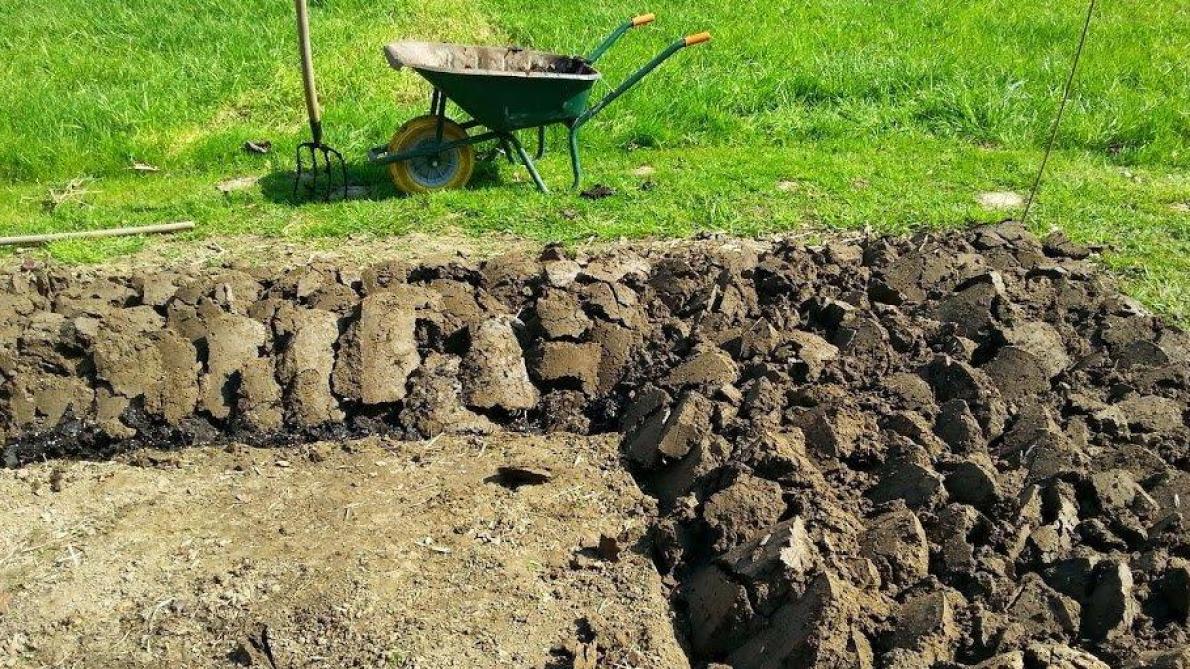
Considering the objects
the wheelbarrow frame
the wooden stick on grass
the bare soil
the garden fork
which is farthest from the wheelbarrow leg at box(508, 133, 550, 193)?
the bare soil

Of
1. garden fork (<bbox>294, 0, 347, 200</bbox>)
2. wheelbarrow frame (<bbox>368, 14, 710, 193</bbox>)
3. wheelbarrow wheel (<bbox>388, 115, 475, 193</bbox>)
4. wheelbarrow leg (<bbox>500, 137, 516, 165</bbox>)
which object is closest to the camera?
garden fork (<bbox>294, 0, 347, 200</bbox>)

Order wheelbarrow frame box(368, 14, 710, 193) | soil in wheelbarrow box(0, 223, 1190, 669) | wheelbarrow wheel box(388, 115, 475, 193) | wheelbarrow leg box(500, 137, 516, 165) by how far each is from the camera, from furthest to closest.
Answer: wheelbarrow leg box(500, 137, 516, 165)
wheelbarrow wheel box(388, 115, 475, 193)
wheelbarrow frame box(368, 14, 710, 193)
soil in wheelbarrow box(0, 223, 1190, 669)

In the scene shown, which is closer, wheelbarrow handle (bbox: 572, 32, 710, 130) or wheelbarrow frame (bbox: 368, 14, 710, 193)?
wheelbarrow handle (bbox: 572, 32, 710, 130)

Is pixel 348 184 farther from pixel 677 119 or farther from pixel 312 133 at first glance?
pixel 677 119

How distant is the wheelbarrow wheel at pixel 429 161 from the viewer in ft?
23.6

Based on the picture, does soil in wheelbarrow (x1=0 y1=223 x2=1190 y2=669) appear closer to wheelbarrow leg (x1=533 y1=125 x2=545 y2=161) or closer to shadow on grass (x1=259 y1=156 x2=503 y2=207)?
shadow on grass (x1=259 y1=156 x2=503 y2=207)

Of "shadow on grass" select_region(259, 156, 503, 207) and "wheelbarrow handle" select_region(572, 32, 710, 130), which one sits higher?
"wheelbarrow handle" select_region(572, 32, 710, 130)

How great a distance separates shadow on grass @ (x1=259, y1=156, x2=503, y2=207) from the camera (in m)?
7.25

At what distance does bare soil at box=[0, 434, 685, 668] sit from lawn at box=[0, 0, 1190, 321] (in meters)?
2.53

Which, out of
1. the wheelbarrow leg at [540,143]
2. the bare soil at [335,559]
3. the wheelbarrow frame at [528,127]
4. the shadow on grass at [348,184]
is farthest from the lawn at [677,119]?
the bare soil at [335,559]

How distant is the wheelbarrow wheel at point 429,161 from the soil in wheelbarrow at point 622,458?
177 cm

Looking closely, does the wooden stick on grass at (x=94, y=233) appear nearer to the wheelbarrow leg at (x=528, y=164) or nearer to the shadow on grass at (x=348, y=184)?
the shadow on grass at (x=348, y=184)

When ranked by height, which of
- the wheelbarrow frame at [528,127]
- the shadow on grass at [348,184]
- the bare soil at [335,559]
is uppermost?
the wheelbarrow frame at [528,127]

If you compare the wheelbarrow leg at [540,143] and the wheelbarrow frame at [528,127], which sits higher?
the wheelbarrow frame at [528,127]
